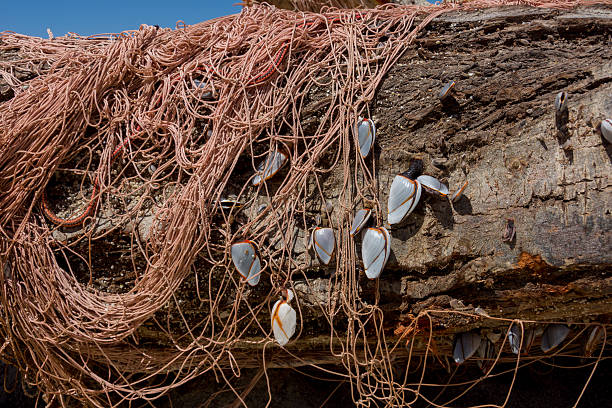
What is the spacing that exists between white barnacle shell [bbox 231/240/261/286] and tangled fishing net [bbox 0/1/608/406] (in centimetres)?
5

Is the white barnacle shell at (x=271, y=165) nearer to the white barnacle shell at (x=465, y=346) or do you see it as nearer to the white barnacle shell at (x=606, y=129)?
the white barnacle shell at (x=465, y=346)

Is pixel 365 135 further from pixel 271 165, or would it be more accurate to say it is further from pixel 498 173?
pixel 498 173

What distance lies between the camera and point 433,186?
174 cm

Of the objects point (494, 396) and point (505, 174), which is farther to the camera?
point (494, 396)

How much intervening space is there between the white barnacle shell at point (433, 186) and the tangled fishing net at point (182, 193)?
184 millimetres

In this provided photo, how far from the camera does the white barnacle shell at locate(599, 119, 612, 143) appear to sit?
155cm

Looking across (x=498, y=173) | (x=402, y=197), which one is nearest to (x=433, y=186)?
(x=402, y=197)

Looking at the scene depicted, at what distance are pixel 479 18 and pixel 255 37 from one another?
961 millimetres

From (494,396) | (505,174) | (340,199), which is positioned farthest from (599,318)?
(340,199)

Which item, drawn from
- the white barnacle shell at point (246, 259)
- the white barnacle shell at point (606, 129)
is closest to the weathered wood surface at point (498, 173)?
the white barnacle shell at point (606, 129)

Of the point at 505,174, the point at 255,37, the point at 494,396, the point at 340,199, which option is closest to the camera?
the point at 505,174

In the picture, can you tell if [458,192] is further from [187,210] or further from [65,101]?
[65,101]

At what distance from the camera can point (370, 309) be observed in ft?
6.02

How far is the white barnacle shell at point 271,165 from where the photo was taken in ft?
6.23
